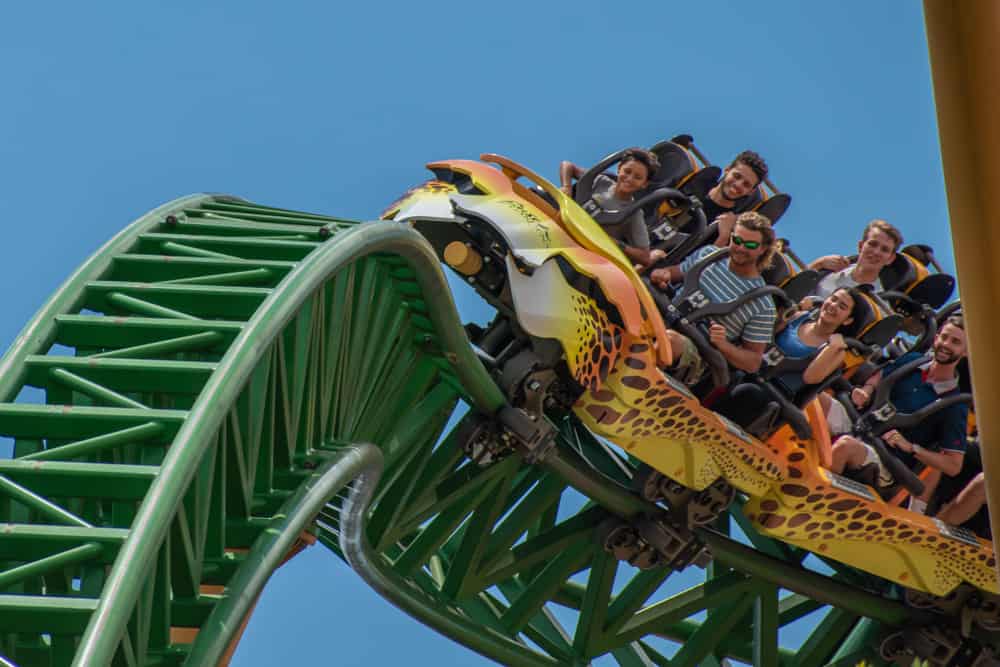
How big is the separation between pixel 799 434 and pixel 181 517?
14.7 feet

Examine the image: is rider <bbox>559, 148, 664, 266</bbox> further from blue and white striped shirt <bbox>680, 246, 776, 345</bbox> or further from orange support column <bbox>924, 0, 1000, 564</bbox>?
orange support column <bbox>924, 0, 1000, 564</bbox>

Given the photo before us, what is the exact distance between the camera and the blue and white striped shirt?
7.84m

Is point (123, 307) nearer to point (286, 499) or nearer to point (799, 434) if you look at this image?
point (286, 499)

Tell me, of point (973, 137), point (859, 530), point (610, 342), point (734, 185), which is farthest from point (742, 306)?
point (973, 137)

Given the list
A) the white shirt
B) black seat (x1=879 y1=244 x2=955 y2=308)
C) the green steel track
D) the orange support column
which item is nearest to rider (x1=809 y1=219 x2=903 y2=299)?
the white shirt

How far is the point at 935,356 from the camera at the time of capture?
27.6 feet

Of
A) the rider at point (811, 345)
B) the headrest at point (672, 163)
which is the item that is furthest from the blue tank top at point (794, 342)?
the headrest at point (672, 163)

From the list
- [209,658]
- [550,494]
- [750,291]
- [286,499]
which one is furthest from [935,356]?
[209,658]

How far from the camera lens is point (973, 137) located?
1.32 m

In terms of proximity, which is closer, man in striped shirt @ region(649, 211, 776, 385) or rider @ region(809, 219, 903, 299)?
man in striped shirt @ region(649, 211, 776, 385)

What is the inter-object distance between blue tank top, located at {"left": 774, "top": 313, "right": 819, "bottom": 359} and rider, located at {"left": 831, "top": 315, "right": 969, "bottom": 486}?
74cm

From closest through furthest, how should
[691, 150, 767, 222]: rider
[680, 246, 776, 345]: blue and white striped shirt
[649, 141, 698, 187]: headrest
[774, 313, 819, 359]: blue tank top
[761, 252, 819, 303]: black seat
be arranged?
[680, 246, 776, 345]: blue and white striped shirt, [774, 313, 819, 359]: blue tank top, [761, 252, 819, 303]: black seat, [691, 150, 767, 222]: rider, [649, 141, 698, 187]: headrest

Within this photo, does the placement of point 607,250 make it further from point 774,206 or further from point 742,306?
point 774,206

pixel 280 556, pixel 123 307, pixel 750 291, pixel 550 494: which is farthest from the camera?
pixel 550 494
